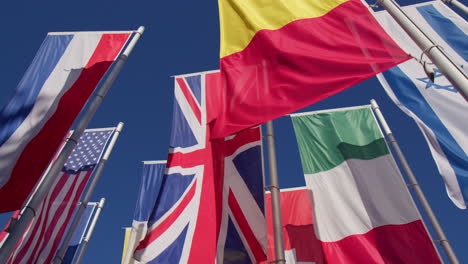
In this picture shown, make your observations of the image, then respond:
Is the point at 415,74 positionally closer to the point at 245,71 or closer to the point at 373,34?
the point at 373,34

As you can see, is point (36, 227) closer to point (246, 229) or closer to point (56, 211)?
point (56, 211)

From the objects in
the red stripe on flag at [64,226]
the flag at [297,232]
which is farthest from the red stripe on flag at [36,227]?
the flag at [297,232]

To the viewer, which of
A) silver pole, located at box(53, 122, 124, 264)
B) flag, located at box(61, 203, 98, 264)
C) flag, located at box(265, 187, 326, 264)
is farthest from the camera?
flag, located at box(61, 203, 98, 264)

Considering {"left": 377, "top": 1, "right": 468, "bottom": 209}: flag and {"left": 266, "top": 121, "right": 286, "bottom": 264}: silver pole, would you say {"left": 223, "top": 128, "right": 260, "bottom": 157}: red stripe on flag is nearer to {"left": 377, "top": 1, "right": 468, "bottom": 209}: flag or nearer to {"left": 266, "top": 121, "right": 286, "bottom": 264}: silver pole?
{"left": 266, "top": 121, "right": 286, "bottom": 264}: silver pole

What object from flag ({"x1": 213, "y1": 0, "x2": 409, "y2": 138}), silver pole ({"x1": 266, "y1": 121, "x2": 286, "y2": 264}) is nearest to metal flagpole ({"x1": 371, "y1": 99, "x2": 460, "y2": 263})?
silver pole ({"x1": 266, "y1": 121, "x2": 286, "y2": 264})

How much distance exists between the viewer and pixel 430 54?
491 cm

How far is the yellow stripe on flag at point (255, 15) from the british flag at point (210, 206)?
5.88 ft

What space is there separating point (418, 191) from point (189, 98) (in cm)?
591

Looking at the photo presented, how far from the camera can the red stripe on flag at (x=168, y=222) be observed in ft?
24.1

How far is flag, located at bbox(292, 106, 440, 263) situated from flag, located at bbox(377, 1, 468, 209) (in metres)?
2.11

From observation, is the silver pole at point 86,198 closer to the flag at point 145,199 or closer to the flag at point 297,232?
the flag at point 145,199

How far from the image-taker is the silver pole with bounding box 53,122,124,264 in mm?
8998

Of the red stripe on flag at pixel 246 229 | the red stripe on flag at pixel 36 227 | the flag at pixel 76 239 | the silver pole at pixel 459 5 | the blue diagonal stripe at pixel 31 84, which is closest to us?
the blue diagonal stripe at pixel 31 84

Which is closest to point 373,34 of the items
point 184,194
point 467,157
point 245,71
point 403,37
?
point 245,71
